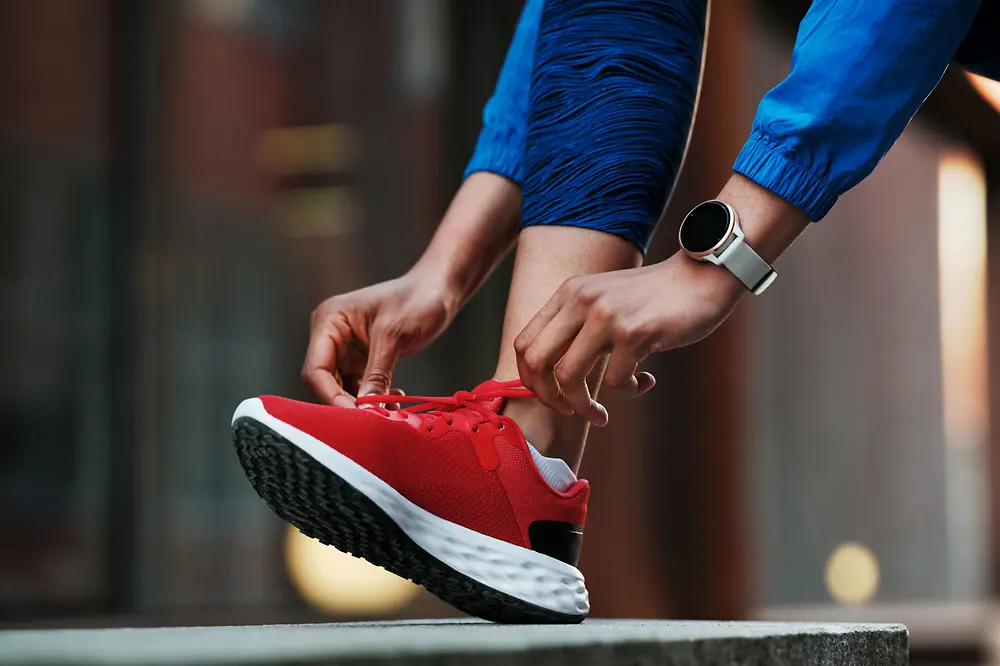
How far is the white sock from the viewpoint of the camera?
1.21 metres

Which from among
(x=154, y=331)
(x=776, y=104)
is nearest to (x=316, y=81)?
(x=154, y=331)

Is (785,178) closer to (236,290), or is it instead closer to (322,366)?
(322,366)

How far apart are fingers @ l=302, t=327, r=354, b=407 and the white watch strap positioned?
456 mm

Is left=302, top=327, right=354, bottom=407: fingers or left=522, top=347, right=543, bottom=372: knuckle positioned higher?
left=522, top=347, right=543, bottom=372: knuckle

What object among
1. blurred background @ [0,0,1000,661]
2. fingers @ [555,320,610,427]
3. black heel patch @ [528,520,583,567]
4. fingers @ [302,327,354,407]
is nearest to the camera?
fingers @ [555,320,610,427]

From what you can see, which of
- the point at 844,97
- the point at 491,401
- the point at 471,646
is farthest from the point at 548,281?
the point at 471,646

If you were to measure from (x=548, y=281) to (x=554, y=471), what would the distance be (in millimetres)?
190

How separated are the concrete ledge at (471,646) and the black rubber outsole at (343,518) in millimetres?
116

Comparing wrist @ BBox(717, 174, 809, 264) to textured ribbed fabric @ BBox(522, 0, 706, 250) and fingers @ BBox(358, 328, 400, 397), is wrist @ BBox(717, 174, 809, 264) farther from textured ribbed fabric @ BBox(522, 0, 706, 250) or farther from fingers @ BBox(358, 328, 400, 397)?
fingers @ BBox(358, 328, 400, 397)

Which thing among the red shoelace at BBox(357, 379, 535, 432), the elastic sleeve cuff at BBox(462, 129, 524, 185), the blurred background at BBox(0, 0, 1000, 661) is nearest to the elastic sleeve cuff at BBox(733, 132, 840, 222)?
the red shoelace at BBox(357, 379, 535, 432)

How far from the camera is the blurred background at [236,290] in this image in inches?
117

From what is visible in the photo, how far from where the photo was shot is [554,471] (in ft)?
4.02

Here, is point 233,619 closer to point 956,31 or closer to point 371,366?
point 371,366

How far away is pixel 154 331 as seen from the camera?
3.17 metres
